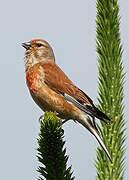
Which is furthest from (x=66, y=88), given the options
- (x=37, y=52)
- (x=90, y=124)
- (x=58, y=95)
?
(x=37, y=52)

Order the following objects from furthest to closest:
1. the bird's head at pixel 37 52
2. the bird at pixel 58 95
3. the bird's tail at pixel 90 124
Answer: the bird's head at pixel 37 52, the bird at pixel 58 95, the bird's tail at pixel 90 124

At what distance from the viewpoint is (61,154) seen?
199cm

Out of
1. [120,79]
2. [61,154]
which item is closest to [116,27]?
[120,79]

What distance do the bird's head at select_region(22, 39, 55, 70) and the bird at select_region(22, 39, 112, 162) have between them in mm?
74

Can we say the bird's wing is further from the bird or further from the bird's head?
the bird's head

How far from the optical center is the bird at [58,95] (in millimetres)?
3967

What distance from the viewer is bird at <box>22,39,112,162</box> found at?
397cm

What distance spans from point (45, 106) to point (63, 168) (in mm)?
2133

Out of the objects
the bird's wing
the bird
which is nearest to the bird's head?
the bird

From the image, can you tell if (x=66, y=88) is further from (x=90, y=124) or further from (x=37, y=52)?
(x=37, y=52)

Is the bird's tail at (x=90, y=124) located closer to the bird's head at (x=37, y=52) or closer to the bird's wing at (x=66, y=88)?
the bird's wing at (x=66, y=88)

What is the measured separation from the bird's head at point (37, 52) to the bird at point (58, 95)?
0.07 meters

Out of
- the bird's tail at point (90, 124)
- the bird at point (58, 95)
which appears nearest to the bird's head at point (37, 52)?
the bird at point (58, 95)

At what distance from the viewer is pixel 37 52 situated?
4.99 m
